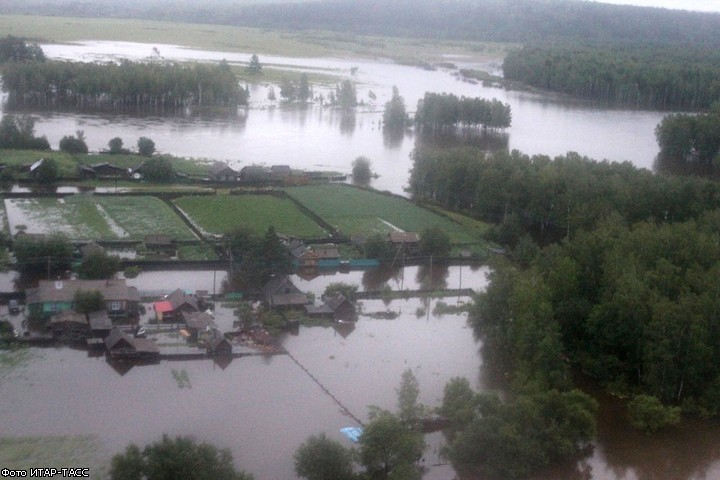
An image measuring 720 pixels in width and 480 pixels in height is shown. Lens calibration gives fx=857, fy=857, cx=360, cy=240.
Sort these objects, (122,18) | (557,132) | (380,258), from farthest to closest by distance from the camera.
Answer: (122,18), (557,132), (380,258)

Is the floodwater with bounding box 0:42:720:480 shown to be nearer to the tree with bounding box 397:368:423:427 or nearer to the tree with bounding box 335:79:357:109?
the tree with bounding box 397:368:423:427

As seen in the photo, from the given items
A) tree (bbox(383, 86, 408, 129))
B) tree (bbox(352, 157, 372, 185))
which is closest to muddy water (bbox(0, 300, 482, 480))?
tree (bbox(352, 157, 372, 185))

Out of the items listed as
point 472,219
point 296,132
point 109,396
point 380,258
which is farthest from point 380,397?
point 296,132

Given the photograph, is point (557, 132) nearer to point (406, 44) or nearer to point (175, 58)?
point (175, 58)

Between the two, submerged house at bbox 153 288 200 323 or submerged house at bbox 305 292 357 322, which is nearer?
submerged house at bbox 153 288 200 323

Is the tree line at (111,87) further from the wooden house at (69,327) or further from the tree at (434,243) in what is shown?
the wooden house at (69,327)

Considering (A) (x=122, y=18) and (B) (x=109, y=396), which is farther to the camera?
(A) (x=122, y=18)
